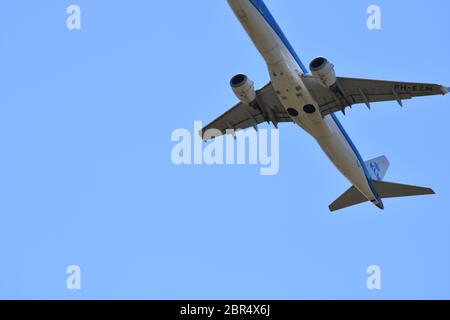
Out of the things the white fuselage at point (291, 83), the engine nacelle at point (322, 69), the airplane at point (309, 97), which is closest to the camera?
the white fuselage at point (291, 83)

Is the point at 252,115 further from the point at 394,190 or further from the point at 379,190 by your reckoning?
the point at 394,190

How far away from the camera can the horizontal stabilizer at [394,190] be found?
1816 inches

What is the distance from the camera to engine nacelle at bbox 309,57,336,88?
131 feet

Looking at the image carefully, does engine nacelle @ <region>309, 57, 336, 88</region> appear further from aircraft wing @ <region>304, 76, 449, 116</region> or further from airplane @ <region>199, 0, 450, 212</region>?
aircraft wing @ <region>304, 76, 449, 116</region>

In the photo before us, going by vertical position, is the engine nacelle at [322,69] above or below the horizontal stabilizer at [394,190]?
above

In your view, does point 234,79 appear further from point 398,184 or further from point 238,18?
point 398,184

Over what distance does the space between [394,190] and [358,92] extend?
7.29 metres

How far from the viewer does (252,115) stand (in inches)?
1802

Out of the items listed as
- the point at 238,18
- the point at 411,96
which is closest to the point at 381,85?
the point at 411,96

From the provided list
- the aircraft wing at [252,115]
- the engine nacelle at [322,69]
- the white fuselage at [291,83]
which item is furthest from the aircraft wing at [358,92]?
the aircraft wing at [252,115]

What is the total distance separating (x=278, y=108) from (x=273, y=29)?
618 centimetres

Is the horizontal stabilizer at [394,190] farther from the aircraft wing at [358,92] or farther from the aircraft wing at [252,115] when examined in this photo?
the aircraft wing at [252,115]

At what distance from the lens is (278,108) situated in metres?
44.8

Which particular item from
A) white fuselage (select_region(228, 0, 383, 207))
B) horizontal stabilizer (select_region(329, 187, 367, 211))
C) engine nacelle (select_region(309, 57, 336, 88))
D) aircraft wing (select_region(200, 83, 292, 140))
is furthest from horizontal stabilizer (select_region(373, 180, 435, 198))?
engine nacelle (select_region(309, 57, 336, 88))
